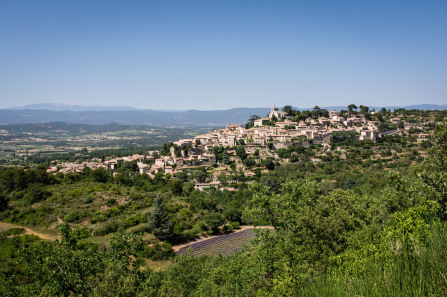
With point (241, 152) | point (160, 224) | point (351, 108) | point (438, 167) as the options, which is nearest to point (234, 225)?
point (160, 224)

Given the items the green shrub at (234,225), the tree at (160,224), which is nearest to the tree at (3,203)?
the tree at (160,224)

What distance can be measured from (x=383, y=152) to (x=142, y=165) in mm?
43550

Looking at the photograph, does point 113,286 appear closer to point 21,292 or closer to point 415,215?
point 21,292

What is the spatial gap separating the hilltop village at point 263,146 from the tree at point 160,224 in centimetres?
1807

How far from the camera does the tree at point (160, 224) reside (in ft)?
82.9

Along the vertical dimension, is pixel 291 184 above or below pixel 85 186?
above

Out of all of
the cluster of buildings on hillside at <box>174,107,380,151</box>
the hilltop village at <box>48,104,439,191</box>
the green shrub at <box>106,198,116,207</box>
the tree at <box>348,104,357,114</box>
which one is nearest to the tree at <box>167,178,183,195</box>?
the hilltop village at <box>48,104,439,191</box>

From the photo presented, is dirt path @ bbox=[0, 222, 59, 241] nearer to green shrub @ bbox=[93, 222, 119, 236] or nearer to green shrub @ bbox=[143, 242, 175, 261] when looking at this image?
green shrub @ bbox=[93, 222, 119, 236]

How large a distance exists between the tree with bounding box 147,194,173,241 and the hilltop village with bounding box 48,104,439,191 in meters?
18.1

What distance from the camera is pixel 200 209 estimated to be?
3347 cm

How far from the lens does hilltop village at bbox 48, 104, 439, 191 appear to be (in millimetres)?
50219

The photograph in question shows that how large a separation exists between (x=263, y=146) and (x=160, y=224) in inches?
1394

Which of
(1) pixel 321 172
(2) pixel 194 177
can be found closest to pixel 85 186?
(2) pixel 194 177

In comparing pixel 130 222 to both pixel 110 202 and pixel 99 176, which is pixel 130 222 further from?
pixel 99 176
